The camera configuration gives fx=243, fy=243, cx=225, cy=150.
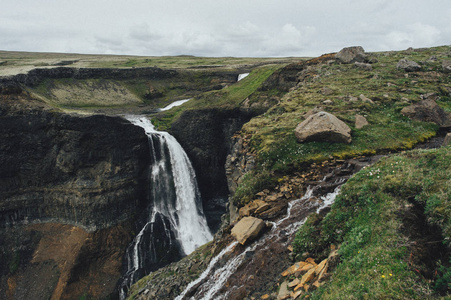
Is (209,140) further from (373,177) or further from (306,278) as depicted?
(306,278)

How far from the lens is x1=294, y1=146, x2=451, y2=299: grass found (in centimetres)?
589

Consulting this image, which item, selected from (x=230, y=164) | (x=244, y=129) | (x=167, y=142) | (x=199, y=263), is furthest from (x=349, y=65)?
(x=199, y=263)

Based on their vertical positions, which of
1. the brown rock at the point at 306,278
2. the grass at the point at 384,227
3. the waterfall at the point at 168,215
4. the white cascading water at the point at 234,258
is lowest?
the waterfall at the point at 168,215

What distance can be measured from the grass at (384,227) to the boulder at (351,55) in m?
30.2

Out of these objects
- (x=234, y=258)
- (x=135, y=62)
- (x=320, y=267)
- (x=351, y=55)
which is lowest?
(x=234, y=258)

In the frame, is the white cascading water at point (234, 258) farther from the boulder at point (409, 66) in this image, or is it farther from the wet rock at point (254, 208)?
the boulder at point (409, 66)

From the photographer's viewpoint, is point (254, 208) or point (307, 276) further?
point (254, 208)

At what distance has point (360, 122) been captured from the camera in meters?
19.5

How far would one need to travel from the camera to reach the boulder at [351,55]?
1444 inches

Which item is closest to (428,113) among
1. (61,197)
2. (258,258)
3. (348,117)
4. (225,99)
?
(348,117)

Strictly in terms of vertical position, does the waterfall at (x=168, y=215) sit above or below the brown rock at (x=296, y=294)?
below

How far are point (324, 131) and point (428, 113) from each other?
33.9 ft

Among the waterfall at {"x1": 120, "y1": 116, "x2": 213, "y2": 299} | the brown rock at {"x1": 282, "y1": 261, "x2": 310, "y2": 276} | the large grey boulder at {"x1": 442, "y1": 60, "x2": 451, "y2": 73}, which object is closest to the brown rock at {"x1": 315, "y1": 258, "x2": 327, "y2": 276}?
the brown rock at {"x1": 282, "y1": 261, "x2": 310, "y2": 276}

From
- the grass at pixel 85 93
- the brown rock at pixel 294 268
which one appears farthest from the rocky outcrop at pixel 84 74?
the brown rock at pixel 294 268
